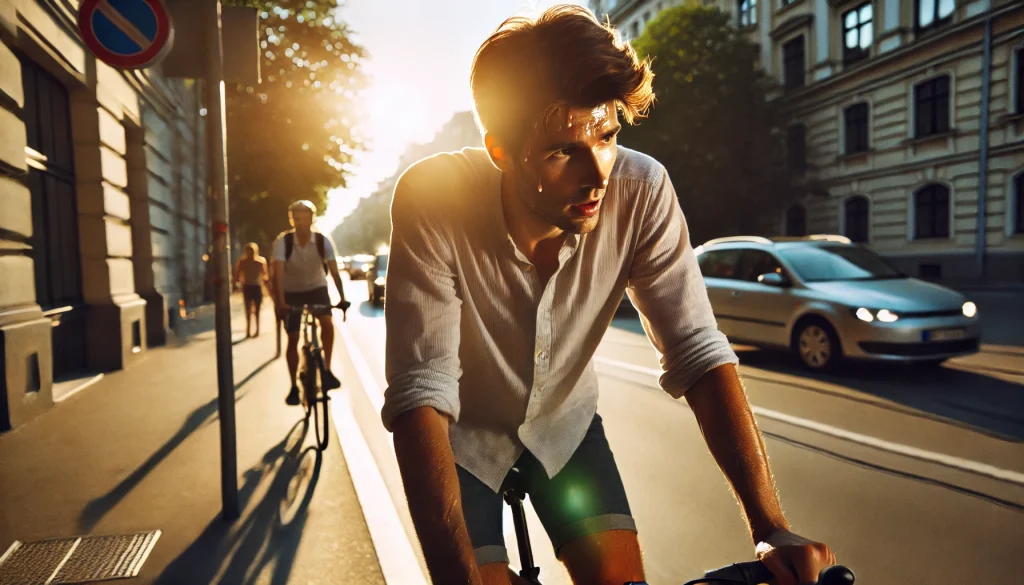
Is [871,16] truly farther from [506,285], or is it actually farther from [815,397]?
[506,285]

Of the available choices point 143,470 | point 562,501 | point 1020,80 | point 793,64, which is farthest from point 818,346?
point 793,64

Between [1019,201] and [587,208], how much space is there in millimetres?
24894

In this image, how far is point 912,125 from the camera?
2489 centimetres

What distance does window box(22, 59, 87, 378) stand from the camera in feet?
25.7

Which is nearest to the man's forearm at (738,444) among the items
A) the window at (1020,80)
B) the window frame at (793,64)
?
the window at (1020,80)

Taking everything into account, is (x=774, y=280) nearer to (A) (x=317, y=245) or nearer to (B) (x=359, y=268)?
(A) (x=317, y=245)

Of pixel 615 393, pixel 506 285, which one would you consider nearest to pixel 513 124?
pixel 506 285

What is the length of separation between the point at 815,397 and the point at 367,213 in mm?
189109

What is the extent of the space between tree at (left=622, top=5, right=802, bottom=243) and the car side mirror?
19980mm

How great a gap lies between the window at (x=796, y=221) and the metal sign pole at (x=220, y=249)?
28813 mm

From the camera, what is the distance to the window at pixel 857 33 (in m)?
26.8

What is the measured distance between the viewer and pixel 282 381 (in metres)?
8.74

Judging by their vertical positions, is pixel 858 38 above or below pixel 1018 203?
above

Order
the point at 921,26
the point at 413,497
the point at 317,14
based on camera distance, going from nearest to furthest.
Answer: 1. the point at 413,497
2. the point at 317,14
3. the point at 921,26
